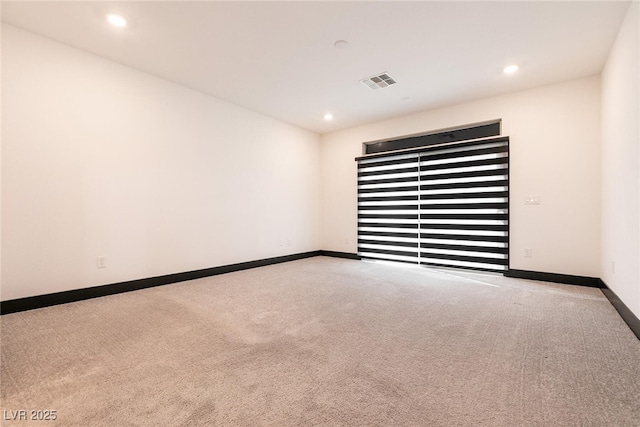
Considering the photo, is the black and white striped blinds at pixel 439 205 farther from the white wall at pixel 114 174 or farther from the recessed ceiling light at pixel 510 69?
the white wall at pixel 114 174

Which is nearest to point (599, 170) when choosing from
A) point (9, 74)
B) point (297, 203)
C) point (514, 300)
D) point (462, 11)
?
A: point (514, 300)

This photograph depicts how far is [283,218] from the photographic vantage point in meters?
5.64

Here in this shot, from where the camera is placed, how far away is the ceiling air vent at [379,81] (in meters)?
3.80

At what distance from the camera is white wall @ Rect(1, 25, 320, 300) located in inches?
111

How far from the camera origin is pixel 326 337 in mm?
2178

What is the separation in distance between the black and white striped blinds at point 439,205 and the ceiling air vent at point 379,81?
1630 mm

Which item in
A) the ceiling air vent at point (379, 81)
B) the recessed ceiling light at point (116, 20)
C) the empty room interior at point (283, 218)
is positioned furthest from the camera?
the ceiling air vent at point (379, 81)

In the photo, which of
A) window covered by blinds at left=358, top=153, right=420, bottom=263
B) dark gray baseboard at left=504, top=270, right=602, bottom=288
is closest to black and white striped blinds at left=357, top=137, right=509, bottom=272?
window covered by blinds at left=358, top=153, right=420, bottom=263

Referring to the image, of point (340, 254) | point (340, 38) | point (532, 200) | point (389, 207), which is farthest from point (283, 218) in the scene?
point (532, 200)

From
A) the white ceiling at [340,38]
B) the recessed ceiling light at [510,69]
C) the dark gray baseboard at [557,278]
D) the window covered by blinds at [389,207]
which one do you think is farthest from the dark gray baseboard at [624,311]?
the recessed ceiling light at [510,69]

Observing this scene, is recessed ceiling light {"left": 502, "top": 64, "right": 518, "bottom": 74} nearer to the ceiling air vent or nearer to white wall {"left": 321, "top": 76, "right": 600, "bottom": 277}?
white wall {"left": 321, "top": 76, "right": 600, "bottom": 277}

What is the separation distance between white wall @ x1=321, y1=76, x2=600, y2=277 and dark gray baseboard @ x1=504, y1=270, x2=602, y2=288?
0.06 metres

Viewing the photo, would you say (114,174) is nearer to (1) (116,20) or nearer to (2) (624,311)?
(1) (116,20)

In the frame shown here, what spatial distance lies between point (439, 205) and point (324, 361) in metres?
3.91
